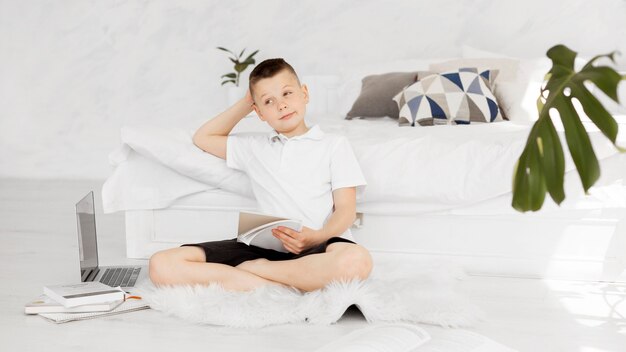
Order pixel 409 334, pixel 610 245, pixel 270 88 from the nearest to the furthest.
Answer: pixel 409 334, pixel 270 88, pixel 610 245

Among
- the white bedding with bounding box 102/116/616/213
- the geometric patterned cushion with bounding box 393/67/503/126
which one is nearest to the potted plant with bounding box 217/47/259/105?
the geometric patterned cushion with bounding box 393/67/503/126

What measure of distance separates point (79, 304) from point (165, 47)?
122 inches

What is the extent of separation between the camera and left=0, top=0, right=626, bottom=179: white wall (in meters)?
4.09

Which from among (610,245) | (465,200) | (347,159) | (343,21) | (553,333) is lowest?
(553,333)

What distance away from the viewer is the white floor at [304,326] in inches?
64.7

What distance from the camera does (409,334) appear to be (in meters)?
1.23

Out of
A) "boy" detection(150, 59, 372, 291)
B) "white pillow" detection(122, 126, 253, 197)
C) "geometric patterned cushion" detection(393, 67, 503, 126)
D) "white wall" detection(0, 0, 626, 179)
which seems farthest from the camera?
"white wall" detection(0, 0, 626, 179)

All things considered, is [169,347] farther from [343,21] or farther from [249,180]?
[343,21]

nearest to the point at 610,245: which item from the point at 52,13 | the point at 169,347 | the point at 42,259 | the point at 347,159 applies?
the point at 347,159

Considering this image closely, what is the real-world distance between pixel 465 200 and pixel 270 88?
732 mm

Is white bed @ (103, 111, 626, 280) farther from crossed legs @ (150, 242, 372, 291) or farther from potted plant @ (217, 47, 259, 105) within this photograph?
potted plant @ (217, 47, 259, 105)

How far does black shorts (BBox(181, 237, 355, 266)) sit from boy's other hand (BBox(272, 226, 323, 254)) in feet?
0.13

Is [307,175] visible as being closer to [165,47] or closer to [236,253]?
[236,253]

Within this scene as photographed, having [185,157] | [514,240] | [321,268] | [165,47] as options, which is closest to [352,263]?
[321,268]
